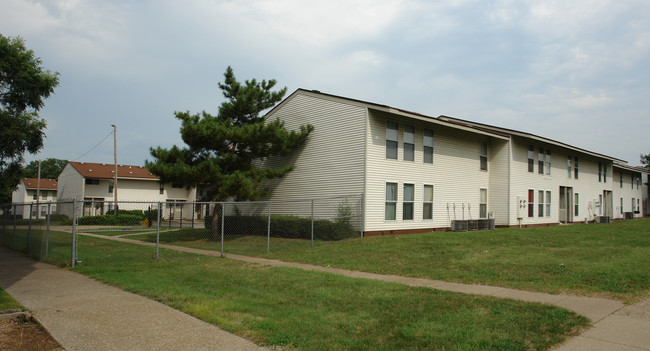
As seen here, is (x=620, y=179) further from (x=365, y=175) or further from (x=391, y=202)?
(x=365, y=175)

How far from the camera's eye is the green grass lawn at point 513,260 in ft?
27.2

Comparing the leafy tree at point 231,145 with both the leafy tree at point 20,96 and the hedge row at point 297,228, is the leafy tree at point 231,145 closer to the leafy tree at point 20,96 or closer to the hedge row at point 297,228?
the hedge row at point 297,228

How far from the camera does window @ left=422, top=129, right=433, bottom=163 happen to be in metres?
20.4

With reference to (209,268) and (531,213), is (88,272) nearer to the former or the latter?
(209,268)

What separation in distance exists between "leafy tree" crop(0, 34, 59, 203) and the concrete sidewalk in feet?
55.5

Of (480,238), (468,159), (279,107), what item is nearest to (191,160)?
(279,107)

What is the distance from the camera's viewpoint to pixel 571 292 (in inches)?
298

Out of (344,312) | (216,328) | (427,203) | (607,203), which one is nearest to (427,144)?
(427,203)

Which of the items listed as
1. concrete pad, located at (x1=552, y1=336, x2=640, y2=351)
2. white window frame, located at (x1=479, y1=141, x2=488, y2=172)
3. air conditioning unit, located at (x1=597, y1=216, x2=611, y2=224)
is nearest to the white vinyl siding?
white window frame, located at (x1=479, y1=141, x2=488, y2=172)

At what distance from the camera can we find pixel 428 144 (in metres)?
20.6

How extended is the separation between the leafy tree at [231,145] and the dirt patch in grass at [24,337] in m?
11.3

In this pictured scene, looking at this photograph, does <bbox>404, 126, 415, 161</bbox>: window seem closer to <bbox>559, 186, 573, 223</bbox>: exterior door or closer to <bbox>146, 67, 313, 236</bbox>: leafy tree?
<bbox>146, 67, 313, 236</bbox>: leafy tree

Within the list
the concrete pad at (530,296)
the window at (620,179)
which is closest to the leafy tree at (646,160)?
the window at (620,179)

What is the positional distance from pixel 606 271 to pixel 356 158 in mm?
10442
